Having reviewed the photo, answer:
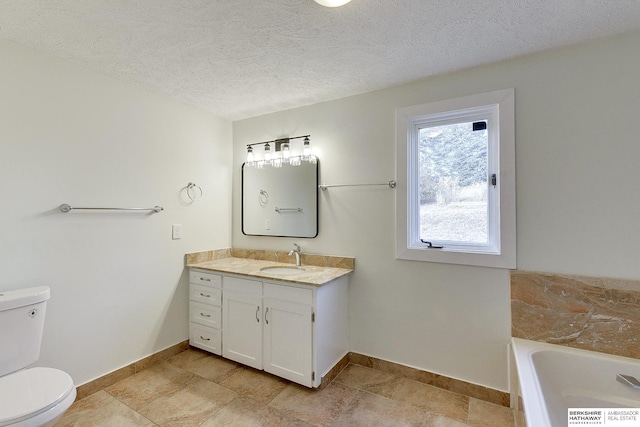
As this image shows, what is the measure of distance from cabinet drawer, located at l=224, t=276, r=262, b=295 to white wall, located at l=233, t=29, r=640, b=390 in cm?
59

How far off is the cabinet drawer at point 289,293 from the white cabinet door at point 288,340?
1.2 inches

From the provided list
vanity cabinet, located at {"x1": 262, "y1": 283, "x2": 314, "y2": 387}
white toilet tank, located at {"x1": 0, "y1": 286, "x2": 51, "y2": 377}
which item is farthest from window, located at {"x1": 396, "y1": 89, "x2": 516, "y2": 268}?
white toilet tank, located at {"x1": 0, "y1": 286, "x2": 51, "y2": 377}

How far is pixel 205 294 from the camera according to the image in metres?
2.51

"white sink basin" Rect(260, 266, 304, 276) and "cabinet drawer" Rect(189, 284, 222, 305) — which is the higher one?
"white sink basin" Rect(260, 266, 304, 276)

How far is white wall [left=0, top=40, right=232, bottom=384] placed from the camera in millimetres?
1685

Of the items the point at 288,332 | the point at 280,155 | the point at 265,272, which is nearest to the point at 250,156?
the point at 280,155

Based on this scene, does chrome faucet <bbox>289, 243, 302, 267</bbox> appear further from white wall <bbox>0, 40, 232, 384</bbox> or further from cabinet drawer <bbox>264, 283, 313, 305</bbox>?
white wall <bbox>0, 40, 232, 384</bbox>

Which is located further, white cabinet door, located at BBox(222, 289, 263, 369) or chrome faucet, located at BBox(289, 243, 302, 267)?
chrome faucet, located at BBox(289, 243, 302, 267)

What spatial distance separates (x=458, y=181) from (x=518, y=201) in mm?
400

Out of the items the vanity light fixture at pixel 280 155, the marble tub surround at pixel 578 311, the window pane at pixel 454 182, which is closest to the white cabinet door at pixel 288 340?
the window pane at pixel 454 182

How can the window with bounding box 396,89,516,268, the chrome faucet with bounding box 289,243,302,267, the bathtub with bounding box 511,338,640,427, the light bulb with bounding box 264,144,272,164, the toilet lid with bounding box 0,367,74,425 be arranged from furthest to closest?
the light bulb with bounding box 264,144,272,164, the chrome faucet with bounding box 289,243,302,267, the window with bounding box 396,89,516,268, the bathtub with bounding box 511,338,640,427, the toilet lid with bounding box 0,367,74,425

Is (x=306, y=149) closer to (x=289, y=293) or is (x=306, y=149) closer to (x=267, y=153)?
(x=267, y=153)

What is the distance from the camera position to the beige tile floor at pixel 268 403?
171cm

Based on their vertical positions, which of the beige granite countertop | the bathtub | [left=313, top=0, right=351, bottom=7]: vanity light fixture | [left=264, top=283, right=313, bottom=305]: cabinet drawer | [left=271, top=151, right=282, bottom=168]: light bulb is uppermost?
[left=313, top=0, right=351, bottom=7]: vanity light fixture
